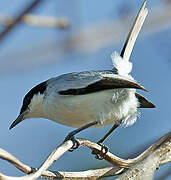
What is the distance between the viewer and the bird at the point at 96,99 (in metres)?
2.34

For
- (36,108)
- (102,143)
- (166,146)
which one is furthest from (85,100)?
(166,146)

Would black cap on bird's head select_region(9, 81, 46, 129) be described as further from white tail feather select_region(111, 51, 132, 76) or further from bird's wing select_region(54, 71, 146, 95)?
white tail feather select_region(111, 51, 132, 76)

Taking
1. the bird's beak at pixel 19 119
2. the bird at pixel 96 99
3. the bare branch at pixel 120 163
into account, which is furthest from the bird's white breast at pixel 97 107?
the bare branch at pixel 120 163

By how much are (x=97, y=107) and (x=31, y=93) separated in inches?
28.1

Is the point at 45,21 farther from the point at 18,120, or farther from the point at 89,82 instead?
the point at 18,120

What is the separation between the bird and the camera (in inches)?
92.1

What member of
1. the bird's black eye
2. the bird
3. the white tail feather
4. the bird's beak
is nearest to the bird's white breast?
the bird

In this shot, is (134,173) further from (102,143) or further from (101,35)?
(102,143)

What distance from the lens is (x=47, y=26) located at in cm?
91

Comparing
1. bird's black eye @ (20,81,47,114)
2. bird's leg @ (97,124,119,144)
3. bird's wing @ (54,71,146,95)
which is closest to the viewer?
bird's wing @ (54,71,146,95)

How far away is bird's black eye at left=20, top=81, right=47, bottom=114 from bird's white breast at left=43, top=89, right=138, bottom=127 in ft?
1.12

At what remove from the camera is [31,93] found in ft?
9.45

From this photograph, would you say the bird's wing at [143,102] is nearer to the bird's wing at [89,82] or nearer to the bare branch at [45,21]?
the bird's wing at [89,82]

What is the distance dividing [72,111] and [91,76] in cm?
25
